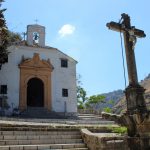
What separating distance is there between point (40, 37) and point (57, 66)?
3.34m

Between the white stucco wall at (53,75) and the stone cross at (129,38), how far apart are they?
15.2m

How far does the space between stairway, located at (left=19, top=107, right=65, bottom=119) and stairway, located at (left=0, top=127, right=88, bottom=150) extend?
35.0ft

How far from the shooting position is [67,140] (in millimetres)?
11430

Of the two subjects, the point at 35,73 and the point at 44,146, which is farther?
the point at 35,73

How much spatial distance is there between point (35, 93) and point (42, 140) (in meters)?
16.4

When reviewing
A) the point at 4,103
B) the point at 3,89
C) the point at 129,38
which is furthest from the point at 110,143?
the point at 3,89

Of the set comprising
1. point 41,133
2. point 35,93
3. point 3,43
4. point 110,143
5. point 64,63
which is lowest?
point 110,143

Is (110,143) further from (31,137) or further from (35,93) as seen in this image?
(35,93)

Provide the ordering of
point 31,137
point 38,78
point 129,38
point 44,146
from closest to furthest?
point 44,146
point 31,137
point 129,38
point 38,78

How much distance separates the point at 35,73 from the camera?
2664 centimetres

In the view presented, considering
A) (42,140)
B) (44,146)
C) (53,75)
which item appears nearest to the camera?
(44,146)

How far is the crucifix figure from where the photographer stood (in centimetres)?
1050

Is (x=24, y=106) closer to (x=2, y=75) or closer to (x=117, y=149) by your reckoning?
(x=2, y=75)

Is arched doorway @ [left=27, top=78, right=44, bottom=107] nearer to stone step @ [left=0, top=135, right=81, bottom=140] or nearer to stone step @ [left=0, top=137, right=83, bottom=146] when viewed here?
stone step @ [left=0, top=135, right=81, bottom=140]
